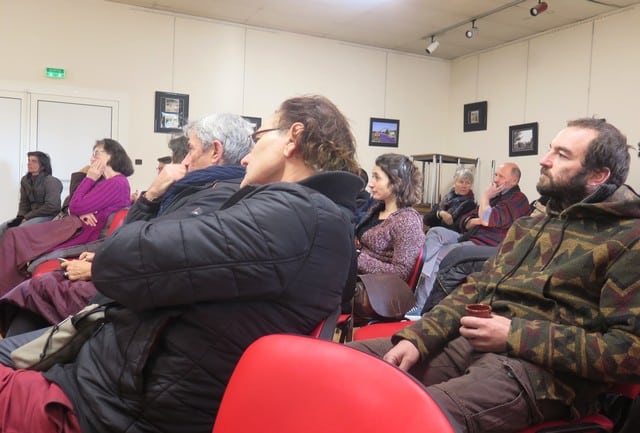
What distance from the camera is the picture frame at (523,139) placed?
6.27 m

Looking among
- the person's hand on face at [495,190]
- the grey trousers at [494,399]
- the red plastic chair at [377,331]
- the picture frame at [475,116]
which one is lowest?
the red plastic chair at [377,331]

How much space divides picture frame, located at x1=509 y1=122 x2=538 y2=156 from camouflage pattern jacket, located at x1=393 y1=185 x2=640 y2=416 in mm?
5019

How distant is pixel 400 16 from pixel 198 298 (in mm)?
5631

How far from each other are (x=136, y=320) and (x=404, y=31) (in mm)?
6142

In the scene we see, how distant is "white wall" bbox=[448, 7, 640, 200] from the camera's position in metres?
5.30

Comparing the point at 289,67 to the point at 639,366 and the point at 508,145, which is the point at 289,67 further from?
the point at 639,366

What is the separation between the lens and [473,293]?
1712 millimetres

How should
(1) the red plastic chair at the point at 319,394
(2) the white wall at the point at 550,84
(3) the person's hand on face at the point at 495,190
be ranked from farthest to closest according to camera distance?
(2) the white wall at the point at 550,84 < (3) the person's hand on face at the point at 495,190 < (1) the red plastic chair at the point at 319,394

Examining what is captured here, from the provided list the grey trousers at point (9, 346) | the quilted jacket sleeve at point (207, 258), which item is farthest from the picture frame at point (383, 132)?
the quilted jacket sleeve at point (207, 258)

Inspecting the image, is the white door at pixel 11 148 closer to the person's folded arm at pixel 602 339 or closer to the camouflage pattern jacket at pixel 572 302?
the camouflage pattern jacket at pixel 572 302

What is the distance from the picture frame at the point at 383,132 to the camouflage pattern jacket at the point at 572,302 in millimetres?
5623

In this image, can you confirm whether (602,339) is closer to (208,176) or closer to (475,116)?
(208,176)

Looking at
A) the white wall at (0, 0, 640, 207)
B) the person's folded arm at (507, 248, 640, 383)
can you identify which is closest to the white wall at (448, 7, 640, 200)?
the white wall at (0, 0, 640, 207)

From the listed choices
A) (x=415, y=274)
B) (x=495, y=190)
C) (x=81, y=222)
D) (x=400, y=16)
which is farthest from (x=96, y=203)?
(x=400, y=16)
